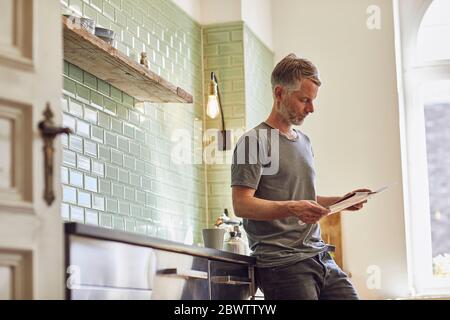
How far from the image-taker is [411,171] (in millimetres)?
5906

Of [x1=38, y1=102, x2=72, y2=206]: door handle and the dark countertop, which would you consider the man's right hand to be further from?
[x1=38, y1=102, x2=72, y2=206]: door handle

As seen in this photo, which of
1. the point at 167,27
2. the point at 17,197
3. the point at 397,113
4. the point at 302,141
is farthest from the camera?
the point at 397,113

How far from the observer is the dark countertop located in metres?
2.32

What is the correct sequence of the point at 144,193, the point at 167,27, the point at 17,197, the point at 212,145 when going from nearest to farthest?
the point at 17,197 → the point at 144,193 → the point at 167,27 → the point at 212,145

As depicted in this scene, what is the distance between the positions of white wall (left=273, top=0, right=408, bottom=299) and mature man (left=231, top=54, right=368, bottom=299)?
2345 millimetres

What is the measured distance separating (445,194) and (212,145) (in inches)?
68.5

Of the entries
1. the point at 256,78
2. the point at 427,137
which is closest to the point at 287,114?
the point at 256,78

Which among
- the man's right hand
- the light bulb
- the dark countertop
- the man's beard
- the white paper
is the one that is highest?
the light bulb

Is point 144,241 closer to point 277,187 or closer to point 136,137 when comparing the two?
point 277,187

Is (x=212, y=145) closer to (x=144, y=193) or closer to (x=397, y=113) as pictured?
(x=144, y=193)

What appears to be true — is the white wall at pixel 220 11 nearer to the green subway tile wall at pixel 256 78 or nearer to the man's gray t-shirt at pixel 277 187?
the green subway tile wall at pixel 256 78

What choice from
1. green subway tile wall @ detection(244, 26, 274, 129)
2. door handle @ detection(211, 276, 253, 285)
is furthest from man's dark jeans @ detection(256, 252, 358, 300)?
green subway tile wall @ detection(244, 26, 274, 129)

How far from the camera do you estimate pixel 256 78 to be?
5535 mm
